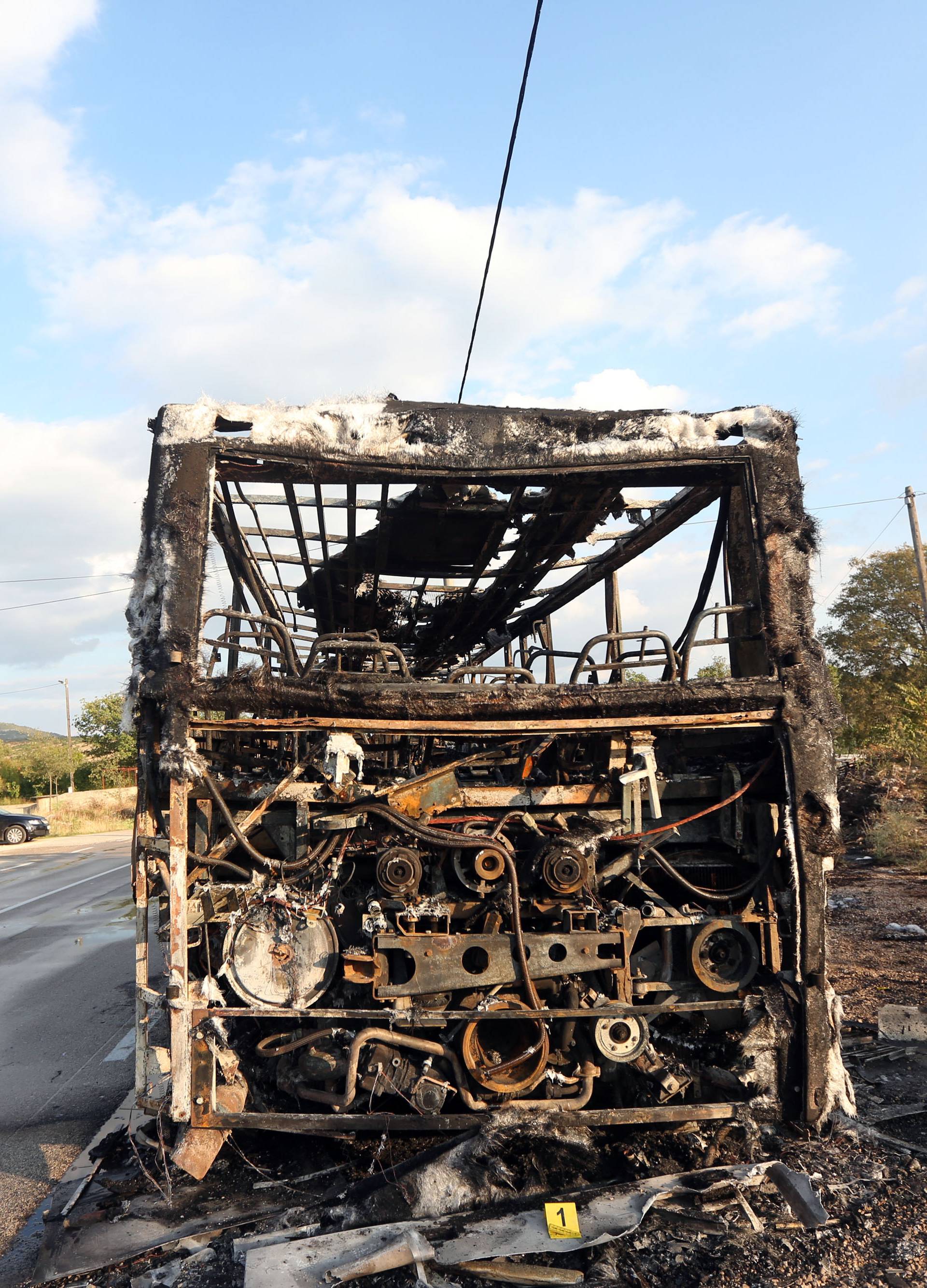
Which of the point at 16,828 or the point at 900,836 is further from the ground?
the point at 16,828

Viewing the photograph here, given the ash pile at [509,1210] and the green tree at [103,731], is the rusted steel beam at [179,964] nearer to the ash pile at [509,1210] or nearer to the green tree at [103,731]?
the ash pile at [509,1210]

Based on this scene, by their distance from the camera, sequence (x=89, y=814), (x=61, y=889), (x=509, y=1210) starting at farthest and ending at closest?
1. (x=89, y=814)
2. (x=61, y=889)
3. (x=509, y=1210)

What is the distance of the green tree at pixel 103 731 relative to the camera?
43531 mm

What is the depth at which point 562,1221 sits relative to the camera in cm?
349

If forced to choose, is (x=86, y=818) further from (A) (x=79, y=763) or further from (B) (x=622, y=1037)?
(B) (x=622, y=1037)

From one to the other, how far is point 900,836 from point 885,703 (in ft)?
41.0

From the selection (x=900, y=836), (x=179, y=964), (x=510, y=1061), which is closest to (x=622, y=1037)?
(x=510, y=1061)

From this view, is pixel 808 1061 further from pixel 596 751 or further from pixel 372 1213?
pixel 372 1213

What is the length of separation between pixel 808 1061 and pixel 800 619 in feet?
7.58

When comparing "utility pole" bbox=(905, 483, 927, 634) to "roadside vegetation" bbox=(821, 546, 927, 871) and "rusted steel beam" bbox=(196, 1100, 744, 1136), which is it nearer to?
"roadside vegetation" bbox=(821, 546, 927, 871)

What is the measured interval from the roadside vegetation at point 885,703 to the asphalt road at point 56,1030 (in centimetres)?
1055

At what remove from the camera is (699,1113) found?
13.6ft

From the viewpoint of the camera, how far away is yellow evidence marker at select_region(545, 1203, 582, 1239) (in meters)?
3.40

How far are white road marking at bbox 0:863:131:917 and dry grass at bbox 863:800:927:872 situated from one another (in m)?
11.9
